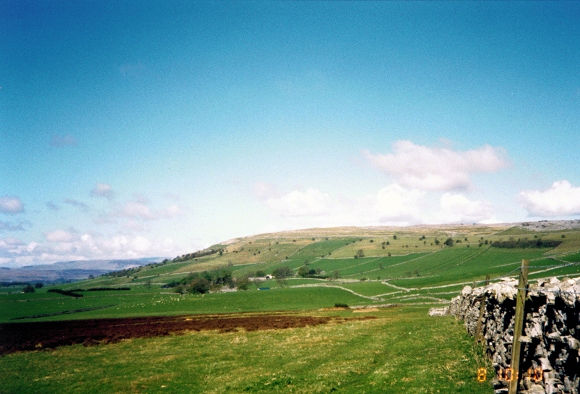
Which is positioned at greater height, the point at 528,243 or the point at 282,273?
the point at 528,243

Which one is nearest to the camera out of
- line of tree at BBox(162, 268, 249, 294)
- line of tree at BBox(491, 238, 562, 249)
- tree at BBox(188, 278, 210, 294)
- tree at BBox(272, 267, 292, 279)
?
tree at BBox(188, 278, 210, 294)

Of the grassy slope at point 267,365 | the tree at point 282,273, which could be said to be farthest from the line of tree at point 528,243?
the grassy slope at point 267,365

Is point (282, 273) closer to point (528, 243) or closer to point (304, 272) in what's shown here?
point (304, 272)

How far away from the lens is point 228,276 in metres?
177

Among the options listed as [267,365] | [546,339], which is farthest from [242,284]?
[546,339]

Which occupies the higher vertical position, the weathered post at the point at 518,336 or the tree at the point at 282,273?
the weathered post at the point at 518,336

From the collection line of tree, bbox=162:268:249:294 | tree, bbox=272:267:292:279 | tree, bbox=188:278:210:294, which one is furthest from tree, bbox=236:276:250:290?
tree, bbox=272:267:292:279

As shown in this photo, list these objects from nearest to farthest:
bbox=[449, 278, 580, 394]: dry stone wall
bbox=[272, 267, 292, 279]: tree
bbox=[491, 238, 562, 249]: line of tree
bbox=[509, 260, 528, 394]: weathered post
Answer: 1. bbox=[449, 278, 580, 394]: dry stone wall
2. bbox=[509, 260, 528, 394]: weathered post
3. bbox=[491, 238, 562, 249]: line of tree
4. bbox=[272, 267, 292, 279]: tree

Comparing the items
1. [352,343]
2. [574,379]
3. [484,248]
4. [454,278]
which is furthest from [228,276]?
[574,379]

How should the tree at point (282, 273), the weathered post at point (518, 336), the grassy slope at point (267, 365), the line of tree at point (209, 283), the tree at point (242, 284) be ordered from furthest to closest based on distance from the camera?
1. the tree at point (282, 273)
2. the tree at point (242, 284)
3. the line of tree at point (209, 283)
4. the grassy slope at point (267, 365)
5. the weathered post at point (518, 336)

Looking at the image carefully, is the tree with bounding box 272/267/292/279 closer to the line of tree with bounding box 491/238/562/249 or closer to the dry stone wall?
the line of tree with bounding box 491/238/562/249

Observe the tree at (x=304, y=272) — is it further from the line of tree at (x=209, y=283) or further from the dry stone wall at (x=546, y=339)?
the dry stone wall at (x=546, y=339)

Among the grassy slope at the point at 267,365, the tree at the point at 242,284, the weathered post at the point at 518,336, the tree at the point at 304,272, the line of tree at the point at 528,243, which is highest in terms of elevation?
the weathered post at the point at 518,336

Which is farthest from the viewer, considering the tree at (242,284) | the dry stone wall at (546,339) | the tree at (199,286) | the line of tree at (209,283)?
the tree at (242,284)
